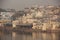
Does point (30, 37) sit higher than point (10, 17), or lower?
lower

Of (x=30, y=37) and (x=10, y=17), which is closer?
(x=30, y=37)

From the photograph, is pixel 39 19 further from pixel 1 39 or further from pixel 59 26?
pixel 1 39

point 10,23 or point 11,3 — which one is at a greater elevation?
point 11,3

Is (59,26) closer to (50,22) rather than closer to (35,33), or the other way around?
(50,22)

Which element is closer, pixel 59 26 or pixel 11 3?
pixel 59 26

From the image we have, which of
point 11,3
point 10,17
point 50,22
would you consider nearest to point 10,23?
point 10,17

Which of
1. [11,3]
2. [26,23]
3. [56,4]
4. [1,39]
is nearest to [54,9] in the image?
[56,4]

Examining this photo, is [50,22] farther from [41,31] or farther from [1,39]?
[1,39]

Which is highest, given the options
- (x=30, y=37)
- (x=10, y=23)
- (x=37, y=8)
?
(x=37, y=8)
